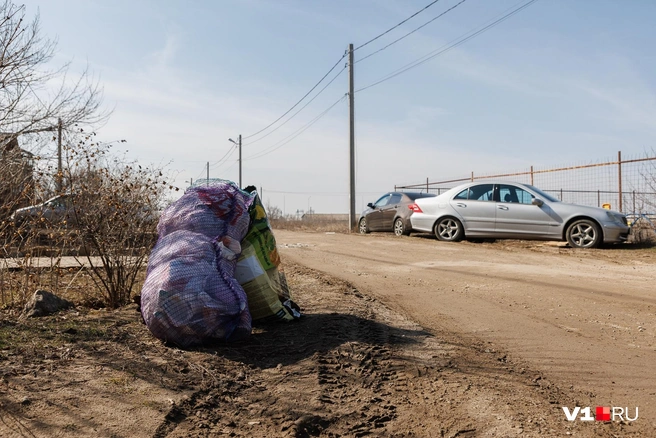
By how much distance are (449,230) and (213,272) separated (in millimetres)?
10803

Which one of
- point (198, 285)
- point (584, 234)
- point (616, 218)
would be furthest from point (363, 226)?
point (198, 285)

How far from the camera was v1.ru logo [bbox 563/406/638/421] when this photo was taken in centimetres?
331

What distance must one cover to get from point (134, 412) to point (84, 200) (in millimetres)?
4296

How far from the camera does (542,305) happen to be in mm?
6527

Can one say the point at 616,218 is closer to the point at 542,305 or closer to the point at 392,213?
the point at 392,213

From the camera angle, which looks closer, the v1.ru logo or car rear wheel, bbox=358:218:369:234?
the v1.ru logo

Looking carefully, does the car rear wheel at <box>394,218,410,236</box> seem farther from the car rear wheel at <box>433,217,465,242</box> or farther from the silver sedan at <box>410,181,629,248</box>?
the car rear wheel at <box>433,217,465,242</box>

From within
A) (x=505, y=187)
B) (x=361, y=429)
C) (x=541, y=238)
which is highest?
(x=505, y=187)

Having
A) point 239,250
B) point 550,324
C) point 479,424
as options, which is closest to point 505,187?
point 550,324

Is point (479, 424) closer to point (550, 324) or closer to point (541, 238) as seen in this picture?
point (550, 324)

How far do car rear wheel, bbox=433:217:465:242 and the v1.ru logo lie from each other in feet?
36.8

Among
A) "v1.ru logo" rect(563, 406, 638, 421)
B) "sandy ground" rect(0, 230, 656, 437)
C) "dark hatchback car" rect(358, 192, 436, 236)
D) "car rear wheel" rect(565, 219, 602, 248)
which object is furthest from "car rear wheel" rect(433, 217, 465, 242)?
"v1.ru logo" rect(563, 406, 638, 421)

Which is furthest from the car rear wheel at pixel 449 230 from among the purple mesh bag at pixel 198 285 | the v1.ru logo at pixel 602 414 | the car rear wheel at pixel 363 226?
the v1.ru logo at pixel 602 414

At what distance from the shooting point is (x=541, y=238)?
43.7 ft
